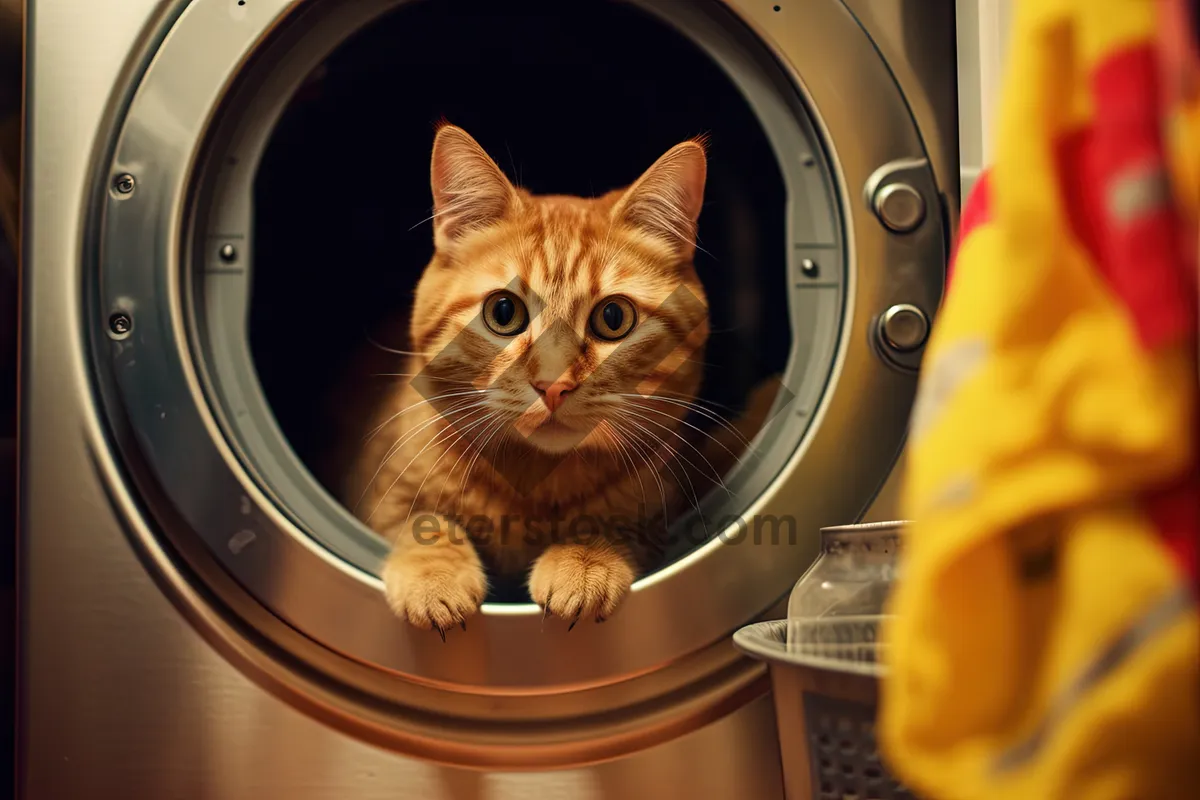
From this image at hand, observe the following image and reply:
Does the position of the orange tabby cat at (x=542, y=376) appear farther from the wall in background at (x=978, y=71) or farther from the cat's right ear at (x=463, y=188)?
the wall in background at (x=978, y=71)

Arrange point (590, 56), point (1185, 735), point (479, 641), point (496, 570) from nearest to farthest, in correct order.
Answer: point (1185, 735) < point (479, 641) < point (496, 570) < point (590, 56)

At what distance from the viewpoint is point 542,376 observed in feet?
2.90

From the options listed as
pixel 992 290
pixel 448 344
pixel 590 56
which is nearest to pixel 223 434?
pixel 448 344

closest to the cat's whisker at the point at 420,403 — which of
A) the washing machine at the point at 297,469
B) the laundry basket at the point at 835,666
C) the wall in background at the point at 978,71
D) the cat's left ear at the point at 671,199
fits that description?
the washing machine at the point at 297,469

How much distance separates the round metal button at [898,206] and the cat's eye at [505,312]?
0.40 metres

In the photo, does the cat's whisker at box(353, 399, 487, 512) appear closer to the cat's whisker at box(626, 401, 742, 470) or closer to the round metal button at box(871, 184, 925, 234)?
the cat's whisker at box(626, 401, 742, 470)

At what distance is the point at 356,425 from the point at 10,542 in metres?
0.40

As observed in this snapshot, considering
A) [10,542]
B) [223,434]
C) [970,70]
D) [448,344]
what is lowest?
[10,542]

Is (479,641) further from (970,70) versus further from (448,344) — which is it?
(970,70)

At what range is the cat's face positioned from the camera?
0.91 meters

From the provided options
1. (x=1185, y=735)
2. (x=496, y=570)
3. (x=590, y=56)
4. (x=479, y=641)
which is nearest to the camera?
(x=1185, y=735)


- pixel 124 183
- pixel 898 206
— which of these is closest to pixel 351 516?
pixel 124 183

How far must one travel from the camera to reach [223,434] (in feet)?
2.84

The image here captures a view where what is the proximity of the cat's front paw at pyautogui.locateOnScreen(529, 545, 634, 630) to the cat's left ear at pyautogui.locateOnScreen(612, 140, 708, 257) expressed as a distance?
39cm
